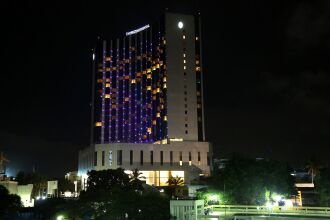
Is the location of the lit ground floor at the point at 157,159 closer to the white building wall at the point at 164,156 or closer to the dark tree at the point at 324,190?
the white building wall at the point at 164,156

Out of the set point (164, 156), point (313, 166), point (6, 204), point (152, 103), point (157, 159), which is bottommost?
point (6, 204)

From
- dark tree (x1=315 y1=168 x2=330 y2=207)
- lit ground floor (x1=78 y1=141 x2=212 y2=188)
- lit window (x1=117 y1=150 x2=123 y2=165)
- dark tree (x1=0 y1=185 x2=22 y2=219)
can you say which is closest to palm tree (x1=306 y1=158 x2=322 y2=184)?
lit ground floor (x1=78 y1=141 x2=212 y2=188)

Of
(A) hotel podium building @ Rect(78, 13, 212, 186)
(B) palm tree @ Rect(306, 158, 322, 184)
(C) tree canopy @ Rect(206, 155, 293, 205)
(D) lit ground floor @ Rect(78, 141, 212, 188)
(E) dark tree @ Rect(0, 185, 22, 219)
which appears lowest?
(E) dark tree @ Rect(0, 185, 22, 219)

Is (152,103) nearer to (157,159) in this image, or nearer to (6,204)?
(157,159)

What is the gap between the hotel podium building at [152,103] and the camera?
392 feet

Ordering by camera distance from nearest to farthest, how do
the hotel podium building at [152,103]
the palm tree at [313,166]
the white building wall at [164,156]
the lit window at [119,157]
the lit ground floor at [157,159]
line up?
1. the palm tree at [313,166]
2. the lit window at [119,157]
3. the lit ground floor at [157,159]
4. the white building wall at [164,156]
5. the hotel podium building at [152,103]

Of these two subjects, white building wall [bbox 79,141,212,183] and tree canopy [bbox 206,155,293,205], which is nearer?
tree canopy [bbox 206,155,293,205]

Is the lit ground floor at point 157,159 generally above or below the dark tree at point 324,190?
above

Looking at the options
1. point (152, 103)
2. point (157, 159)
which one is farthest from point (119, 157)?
point (152, 103)

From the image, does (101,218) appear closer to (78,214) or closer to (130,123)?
(78,214)

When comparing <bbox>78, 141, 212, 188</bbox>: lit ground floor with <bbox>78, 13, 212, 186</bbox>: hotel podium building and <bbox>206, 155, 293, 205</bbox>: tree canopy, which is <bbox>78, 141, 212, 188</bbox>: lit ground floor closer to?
<bbox>78, 13, 212, 186</bbox>: hotel podium building

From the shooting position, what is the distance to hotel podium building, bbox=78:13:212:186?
392 feet

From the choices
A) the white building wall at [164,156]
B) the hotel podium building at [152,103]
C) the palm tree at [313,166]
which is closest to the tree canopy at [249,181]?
the palm tree at [313,166]

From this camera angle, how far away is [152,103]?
14888 centimetres
